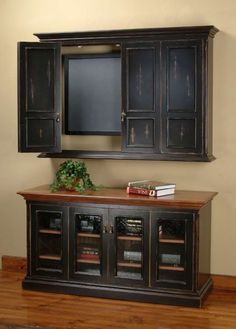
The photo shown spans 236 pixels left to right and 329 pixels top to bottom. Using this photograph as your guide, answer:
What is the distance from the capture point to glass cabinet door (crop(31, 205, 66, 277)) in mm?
5078

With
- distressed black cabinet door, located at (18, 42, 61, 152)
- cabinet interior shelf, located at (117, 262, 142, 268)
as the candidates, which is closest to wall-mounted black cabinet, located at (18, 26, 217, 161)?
distressed black cabinet door, located at (18, 42, 61, 152)

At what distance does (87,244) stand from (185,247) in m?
0.78

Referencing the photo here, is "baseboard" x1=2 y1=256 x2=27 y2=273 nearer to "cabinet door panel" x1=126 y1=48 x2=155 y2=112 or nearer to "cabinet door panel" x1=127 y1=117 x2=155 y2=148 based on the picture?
"cabinet door panel" x1=127 y1=117 x2=155 y2=148

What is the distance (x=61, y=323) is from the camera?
4.36m

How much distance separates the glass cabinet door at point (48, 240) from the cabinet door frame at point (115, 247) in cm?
Answer: 39

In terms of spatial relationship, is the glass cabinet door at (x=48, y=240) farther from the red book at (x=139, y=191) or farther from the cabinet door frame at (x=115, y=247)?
the red book at (x=139, y=191)

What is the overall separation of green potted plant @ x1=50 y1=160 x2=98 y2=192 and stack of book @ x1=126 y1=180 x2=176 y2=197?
0.35 metres

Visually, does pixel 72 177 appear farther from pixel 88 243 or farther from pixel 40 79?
pixel 40 79

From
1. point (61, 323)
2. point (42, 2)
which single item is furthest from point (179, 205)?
point (42, 2)

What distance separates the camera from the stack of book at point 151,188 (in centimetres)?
486

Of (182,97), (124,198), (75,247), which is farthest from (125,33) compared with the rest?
(75,247)

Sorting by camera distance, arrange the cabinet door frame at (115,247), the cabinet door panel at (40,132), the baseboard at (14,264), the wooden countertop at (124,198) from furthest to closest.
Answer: the baseboard at (14,264)
the cabinet door panel at (40,132)
the cabinet door frame at (115,247)
the wooden countertop at (124,198)

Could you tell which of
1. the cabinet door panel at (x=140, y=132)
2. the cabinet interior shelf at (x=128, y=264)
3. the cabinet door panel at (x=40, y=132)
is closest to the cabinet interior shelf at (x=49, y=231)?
the cabinet interior shelf at (x=128, y=264)

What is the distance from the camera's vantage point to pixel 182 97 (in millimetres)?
4945
